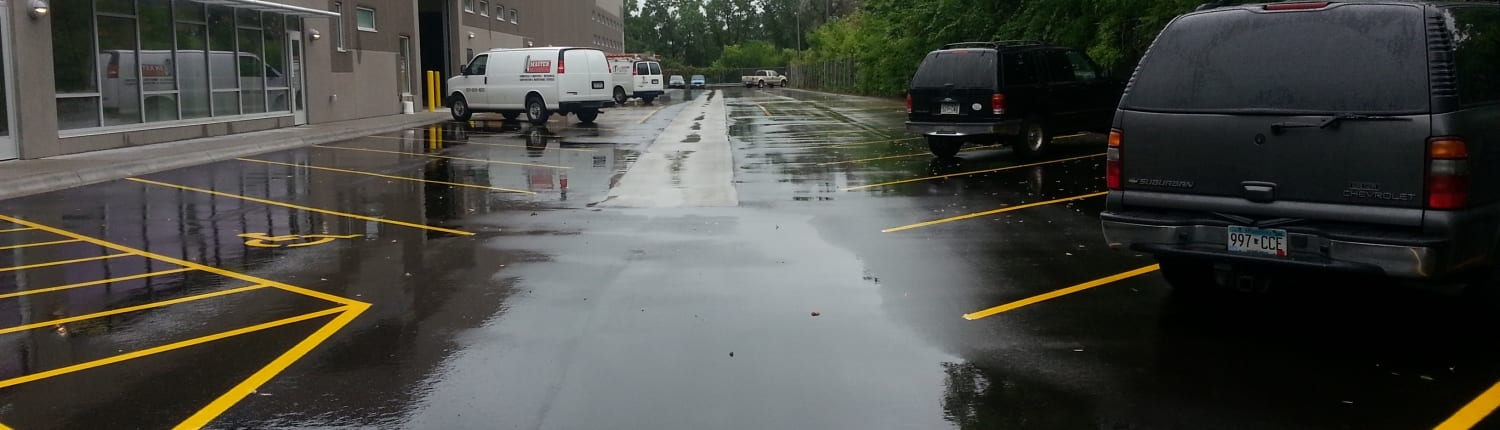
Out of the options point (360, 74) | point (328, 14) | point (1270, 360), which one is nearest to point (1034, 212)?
point (1270, 360)

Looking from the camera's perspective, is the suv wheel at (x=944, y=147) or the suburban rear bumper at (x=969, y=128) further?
the suv wheel at (x=944, y=147)

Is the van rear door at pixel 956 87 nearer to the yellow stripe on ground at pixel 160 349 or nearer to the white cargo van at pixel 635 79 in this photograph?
the yellow stripe on ground at pixel 160 349

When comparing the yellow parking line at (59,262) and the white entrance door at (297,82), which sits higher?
the white entrance door at (297,82)

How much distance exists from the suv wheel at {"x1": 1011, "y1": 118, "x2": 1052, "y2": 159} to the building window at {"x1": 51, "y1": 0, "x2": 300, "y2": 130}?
1418 centimetres

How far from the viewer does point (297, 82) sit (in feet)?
89.2

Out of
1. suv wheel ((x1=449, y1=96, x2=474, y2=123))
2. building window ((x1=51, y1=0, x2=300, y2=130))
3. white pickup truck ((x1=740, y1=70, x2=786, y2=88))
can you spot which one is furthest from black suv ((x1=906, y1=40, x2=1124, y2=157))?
white pickup truck ((x1=740, y1=70, x2=786, y2=88))

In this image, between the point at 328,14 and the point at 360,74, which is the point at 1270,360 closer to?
the point at 328,14

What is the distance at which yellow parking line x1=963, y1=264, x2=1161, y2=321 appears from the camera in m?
7.00

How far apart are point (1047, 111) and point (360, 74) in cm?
2007

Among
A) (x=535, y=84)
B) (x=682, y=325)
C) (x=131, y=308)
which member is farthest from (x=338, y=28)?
(x=682, y=325)

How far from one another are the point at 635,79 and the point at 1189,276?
41.2 metres

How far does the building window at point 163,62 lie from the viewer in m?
18.6

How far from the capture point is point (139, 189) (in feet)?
47.5

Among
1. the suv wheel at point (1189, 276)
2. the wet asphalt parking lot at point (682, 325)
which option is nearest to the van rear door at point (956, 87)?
the wet asphalt parking lot at point (682, 325)
